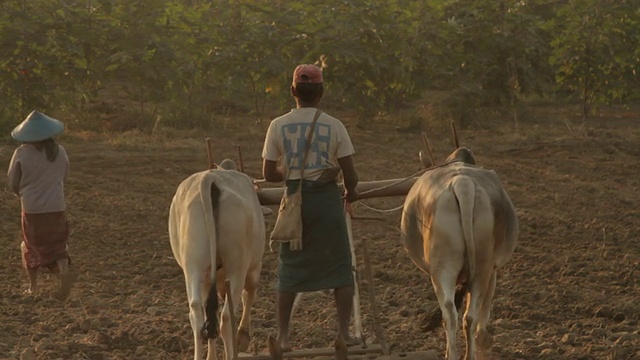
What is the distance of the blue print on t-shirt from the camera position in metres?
5.59

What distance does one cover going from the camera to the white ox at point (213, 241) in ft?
18.7

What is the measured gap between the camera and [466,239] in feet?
19.1

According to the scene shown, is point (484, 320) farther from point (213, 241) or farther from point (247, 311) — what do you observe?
point (213, 241)

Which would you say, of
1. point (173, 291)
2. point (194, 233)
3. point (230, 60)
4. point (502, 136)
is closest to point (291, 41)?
point (230, 60)

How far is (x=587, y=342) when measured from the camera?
6832 millimetres

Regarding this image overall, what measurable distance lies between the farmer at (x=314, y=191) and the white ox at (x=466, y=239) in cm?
51

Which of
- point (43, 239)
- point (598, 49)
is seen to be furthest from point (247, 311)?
point (598, 49)

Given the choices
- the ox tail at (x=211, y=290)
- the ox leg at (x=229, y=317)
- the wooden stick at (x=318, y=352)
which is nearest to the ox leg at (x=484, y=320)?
the wooden stick at (x=318, y=352)

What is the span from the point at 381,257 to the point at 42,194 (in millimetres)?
2897

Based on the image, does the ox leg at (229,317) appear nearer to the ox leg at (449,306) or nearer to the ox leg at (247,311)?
the ox leg at (247,311)

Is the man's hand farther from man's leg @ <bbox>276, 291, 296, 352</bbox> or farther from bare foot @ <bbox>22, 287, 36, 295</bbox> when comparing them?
bare foot @ <bbox>22, 287, 36, 295</bbox>

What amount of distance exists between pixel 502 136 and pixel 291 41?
3.27 metres

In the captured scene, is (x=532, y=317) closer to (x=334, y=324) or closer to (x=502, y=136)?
(x=334, y=324)

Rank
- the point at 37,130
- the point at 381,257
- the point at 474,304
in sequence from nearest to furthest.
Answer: the point at 474,304
the point at 37,130
the point at 381,257
